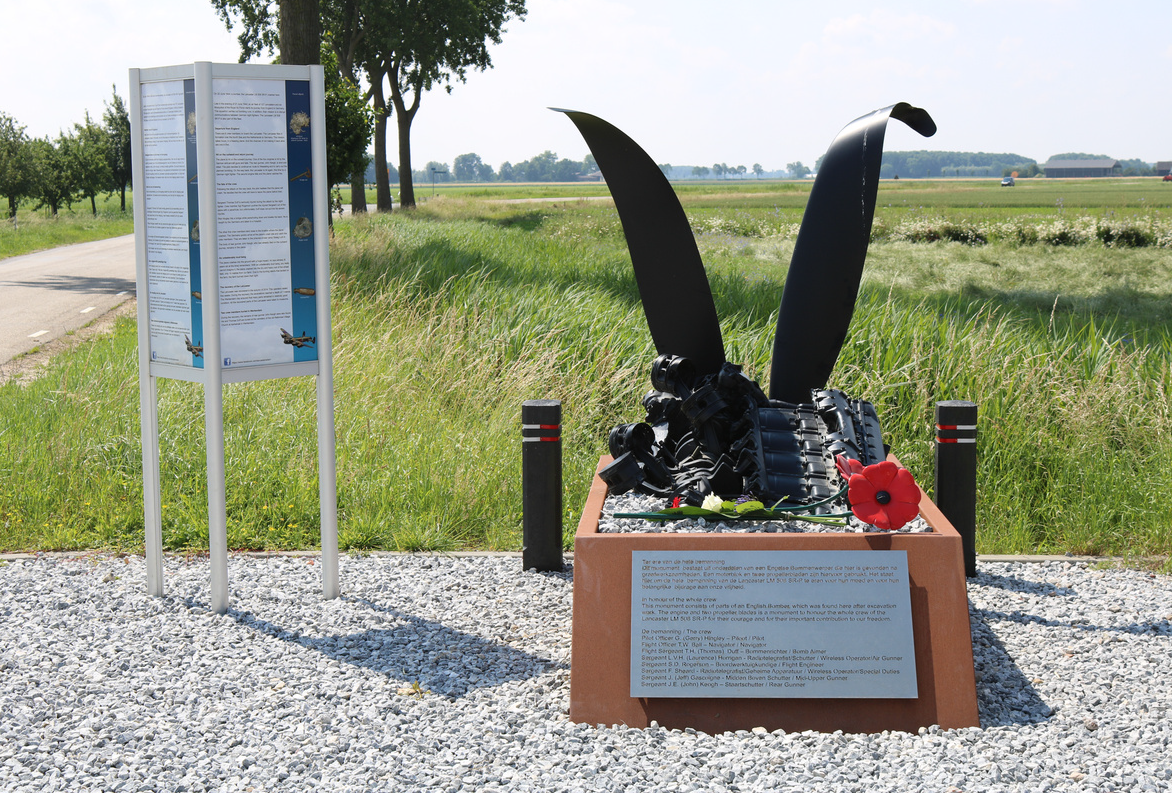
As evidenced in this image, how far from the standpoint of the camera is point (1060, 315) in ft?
51.2

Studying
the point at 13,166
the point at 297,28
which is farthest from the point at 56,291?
the point at 13,166

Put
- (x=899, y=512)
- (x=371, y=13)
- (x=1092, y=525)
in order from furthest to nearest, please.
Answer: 1. (x=371, y=13)
2. (x=1092, y=525)
3. (x=899, y=512)

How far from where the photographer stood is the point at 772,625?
3.44 metres

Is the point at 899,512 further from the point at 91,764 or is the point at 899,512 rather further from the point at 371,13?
the point at 371,13

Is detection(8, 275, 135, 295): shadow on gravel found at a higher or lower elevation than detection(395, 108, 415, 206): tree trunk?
lower

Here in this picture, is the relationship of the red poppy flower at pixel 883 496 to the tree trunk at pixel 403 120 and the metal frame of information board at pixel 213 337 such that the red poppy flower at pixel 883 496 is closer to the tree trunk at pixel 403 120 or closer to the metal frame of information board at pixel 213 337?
the metal frame of information board at pixel 213 337

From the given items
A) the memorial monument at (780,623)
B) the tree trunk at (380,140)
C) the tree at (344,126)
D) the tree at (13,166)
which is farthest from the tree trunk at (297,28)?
the tree at (13,166)

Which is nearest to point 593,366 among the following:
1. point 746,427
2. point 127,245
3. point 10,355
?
point 746,427

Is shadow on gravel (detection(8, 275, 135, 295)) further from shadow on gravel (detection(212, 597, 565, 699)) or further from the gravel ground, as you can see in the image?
shadow on gravel (detection(212, 597, 565, 699))

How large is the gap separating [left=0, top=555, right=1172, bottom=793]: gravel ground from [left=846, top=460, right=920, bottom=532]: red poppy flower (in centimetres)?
78

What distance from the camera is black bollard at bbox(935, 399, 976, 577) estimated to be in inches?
198

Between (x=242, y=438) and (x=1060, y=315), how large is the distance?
45.7 ft

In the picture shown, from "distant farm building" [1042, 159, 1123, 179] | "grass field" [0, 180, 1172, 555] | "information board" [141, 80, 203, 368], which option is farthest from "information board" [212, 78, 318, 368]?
"distant farm building" [1042, 159, 1123, 179]

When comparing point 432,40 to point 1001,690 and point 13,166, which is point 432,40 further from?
point 1001,690
